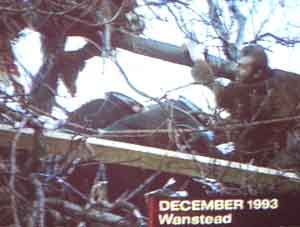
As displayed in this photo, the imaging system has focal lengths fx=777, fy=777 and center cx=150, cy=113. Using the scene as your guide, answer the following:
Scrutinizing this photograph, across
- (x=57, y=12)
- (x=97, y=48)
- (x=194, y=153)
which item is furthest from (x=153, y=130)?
(x=57, y=12)

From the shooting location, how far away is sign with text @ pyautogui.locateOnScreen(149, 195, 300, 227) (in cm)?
277

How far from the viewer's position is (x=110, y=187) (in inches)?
114

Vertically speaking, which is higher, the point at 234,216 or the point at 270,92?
the point at 270,92

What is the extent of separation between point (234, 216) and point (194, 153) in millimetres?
285

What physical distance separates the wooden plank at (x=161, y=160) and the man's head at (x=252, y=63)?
0.34 metres

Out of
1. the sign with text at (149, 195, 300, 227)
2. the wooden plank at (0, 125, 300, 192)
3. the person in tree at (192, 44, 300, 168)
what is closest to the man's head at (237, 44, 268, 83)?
the person in tree at (192, 44, 300, 168)

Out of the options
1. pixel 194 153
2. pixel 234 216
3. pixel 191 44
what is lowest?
pixel 234 216

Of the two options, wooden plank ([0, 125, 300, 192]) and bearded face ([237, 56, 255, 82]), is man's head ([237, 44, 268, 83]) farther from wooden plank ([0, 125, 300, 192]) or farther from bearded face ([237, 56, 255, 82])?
wooden plank ([0, 125, 300, 192])

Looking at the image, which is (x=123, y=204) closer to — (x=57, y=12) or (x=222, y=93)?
(x=222, y=93)

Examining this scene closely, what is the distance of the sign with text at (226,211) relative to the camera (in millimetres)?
2771

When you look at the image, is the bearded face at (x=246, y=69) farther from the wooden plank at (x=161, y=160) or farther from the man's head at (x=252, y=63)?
the wooden plank at (x=161, y=160)

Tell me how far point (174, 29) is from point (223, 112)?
14.4 inches

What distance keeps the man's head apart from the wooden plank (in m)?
0.34

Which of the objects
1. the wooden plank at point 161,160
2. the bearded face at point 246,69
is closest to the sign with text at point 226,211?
the wooden plank at point 161,160
